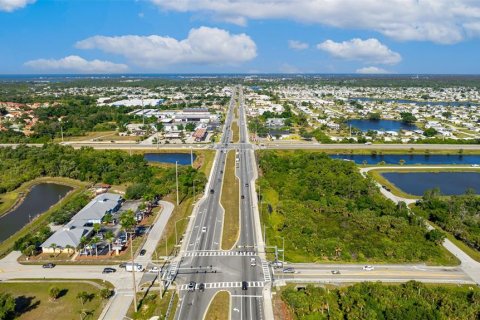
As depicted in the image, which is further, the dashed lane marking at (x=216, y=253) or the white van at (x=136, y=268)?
the dashed lane marking at (x=216, y=253)

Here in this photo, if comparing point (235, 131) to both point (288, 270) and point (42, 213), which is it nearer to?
point (42, 213)

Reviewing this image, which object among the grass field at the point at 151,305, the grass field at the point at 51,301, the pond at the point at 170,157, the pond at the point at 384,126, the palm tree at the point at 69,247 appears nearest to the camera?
the grass field at the point at 151,305

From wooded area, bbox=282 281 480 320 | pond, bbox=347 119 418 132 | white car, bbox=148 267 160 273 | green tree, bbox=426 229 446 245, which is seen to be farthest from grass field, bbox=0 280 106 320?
pond, bbox=347 119 418 132

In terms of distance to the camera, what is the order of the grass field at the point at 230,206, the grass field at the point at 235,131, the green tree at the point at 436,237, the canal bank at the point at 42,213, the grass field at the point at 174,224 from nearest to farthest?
the grass field at the point at 174,224
the green tree at the point at 436,237
the grass field at the point at 230,206
the canal bank at the point at 42,213
the grass field at the point at 235,131

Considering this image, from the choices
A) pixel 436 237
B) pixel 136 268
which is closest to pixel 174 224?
pixel 136 268

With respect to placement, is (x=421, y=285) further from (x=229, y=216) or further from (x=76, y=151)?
(x=76, y=151)

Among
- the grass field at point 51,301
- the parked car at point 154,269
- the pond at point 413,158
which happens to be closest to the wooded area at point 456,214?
the pond at point 413,158

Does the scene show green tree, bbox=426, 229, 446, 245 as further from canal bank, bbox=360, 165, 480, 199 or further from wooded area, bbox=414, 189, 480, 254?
canal bank, bbox=360, 165, 480, 199

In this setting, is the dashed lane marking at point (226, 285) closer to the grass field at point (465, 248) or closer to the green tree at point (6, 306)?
the green tree at point (6, 306)
